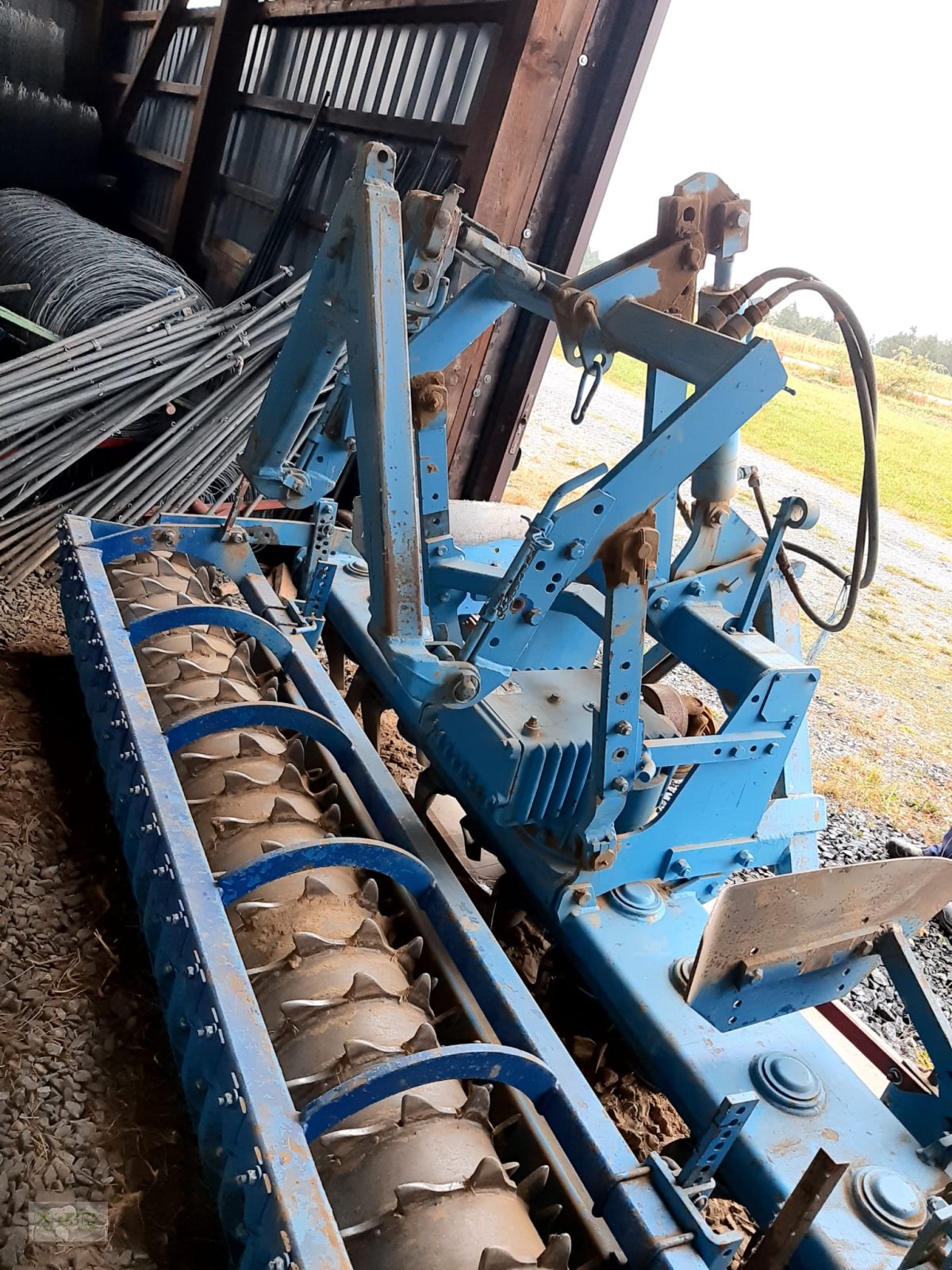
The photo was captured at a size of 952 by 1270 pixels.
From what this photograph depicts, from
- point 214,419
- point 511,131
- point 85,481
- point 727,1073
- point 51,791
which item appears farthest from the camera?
point 85,481

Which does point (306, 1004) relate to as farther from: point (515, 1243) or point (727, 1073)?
point (727, 1073)

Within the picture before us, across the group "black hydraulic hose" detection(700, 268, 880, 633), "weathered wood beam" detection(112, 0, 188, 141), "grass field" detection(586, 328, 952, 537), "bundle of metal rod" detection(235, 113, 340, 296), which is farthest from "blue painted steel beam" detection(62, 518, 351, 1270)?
"grass field" detection(586, 328, 952, 537)

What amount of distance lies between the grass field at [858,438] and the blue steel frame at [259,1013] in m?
10.4

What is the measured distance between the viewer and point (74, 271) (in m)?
5.64

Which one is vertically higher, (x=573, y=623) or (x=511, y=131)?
(x=511, y=131)

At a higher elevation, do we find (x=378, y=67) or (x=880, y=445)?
(x=378, y=67)

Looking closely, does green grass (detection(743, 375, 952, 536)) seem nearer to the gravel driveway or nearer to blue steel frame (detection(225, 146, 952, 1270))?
the gravel driveway

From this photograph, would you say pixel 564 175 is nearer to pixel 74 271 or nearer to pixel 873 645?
pixel 74 271

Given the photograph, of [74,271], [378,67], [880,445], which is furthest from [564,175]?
[880,445]

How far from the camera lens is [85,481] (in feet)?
17.1

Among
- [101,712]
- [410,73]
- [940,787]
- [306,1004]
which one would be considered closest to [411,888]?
[306,1004]

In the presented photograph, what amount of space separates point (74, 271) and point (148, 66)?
4983 mm

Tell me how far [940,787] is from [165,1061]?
15.7 ft

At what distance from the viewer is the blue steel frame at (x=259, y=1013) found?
1.53 meters
